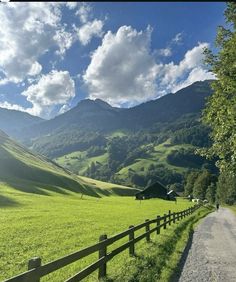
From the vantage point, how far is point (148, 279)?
525 inches

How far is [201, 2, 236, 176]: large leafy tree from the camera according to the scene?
22.6 m

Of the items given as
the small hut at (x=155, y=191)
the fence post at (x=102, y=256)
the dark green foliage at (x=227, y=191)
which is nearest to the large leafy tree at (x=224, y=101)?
the fence post at (x=102, y=256)

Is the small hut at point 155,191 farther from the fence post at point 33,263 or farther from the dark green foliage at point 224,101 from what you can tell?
the fence post at point 33,263

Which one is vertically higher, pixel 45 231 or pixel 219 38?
pixel 219 38

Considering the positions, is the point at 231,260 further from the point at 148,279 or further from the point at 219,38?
the point at 219,38

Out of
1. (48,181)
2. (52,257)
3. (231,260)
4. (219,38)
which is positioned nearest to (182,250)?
(231,260)

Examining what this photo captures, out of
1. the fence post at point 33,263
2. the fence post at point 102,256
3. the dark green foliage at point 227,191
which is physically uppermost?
the dark green foliage at point 227,191

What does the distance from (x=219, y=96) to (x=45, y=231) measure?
53.3 feet

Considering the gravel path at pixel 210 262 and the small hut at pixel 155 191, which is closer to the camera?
the gravel path at pixel 210 262

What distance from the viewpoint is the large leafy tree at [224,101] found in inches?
889

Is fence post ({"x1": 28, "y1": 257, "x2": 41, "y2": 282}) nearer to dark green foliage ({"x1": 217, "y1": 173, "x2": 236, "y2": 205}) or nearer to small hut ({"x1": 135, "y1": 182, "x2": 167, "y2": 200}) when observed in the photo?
dark green foliage ({"x1": 217, "y1": 173, "x2": 236, "y2": 205})

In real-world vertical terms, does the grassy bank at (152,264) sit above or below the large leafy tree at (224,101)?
below

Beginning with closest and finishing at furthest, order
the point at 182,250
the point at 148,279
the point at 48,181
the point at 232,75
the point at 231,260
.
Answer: the point at 148,279 → the point at 231,260 → the point at 182,250 → the point at 232,75 → the point at 48,181

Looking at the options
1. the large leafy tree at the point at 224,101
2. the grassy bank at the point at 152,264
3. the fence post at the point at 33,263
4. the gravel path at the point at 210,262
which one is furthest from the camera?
the large leafy tree at the point at 224,101
